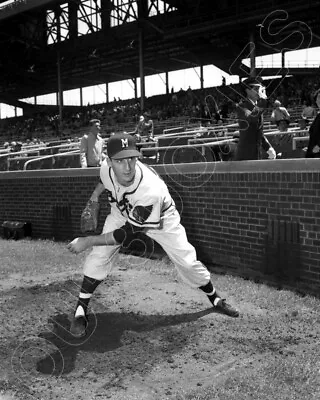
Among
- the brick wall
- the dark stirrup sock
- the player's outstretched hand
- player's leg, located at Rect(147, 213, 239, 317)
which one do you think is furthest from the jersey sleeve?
the brick wall

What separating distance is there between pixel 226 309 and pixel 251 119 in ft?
9.16

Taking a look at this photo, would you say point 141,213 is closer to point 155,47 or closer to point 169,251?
point 169,251

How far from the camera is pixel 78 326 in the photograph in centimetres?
513

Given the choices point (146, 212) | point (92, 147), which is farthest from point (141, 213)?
point (92, 147)

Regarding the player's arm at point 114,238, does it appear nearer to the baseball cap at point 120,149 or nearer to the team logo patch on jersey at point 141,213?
the team logo patch on jersey at point 141,213

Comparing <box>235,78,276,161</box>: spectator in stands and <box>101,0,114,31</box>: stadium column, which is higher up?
<box>101,0,114,31</box>: stadium column

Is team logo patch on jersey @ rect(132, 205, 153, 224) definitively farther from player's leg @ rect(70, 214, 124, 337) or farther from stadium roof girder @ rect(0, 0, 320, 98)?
stadium roof girder @ rect(0, 0, 320, 98)

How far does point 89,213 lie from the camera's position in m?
5.26

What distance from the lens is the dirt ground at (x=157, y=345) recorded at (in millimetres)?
4008

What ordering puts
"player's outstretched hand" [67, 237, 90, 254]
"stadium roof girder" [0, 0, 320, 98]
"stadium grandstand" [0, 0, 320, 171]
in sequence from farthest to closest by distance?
"stadium roof girder" [0, 0, 320, 98] → "stadium grandstand" [0, 0, 320, 171] → "player's outstretched hand" [67, 237, 90, 254]

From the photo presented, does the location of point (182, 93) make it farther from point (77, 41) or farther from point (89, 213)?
point (89, 213)

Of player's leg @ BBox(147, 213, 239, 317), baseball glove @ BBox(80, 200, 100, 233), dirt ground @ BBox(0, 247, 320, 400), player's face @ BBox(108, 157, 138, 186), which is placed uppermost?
player's face @ BBox(108, 157, 138, 186)

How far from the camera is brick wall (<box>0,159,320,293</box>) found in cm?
632

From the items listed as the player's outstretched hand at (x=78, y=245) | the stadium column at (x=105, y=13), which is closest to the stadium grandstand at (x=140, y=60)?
the stadium column at (x=105, y=13)
